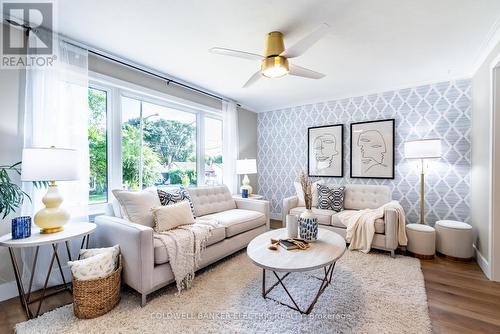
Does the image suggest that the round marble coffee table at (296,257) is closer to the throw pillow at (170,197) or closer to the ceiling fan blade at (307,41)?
the throw pillow at (170,197)

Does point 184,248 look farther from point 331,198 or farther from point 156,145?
point 331,198

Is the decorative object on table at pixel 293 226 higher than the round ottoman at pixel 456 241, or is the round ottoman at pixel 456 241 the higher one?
the decorative object on table at pixel 293 226

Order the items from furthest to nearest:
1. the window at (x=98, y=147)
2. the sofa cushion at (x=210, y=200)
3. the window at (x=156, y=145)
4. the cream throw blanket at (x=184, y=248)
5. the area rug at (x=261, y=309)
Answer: the sofa cushion at (x=210, y=200) → the window at (x=156, y=145) → the window at (x=98, y=147) → the cream throw blanket at (x=184, y=248) → the area rug at (x=261, y=309)

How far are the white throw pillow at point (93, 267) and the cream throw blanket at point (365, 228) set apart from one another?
2.78 m

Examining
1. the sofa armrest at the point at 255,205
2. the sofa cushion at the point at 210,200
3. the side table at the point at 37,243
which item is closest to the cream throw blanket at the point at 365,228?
the sofa armrest at the point at 255,205

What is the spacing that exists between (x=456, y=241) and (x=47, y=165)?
4.35 meters

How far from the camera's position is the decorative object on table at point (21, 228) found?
5.77 ft

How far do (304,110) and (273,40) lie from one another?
2634mm

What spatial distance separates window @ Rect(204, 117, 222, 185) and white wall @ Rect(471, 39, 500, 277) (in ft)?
12.2

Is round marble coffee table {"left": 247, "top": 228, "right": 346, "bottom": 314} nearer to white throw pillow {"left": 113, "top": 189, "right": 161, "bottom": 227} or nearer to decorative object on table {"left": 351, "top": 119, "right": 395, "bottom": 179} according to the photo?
white throw pillow {"left": 113, "top": 189, "right": 161, "bottom": 227}

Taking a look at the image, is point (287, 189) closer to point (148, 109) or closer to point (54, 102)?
point (148, 109)

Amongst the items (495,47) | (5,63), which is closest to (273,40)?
(495,47)

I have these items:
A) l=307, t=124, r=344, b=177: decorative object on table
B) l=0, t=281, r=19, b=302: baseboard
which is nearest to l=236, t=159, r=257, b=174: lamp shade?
l=307, t=124, r=344, b=177: decorative object on table

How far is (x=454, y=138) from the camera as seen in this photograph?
10.9 ft
